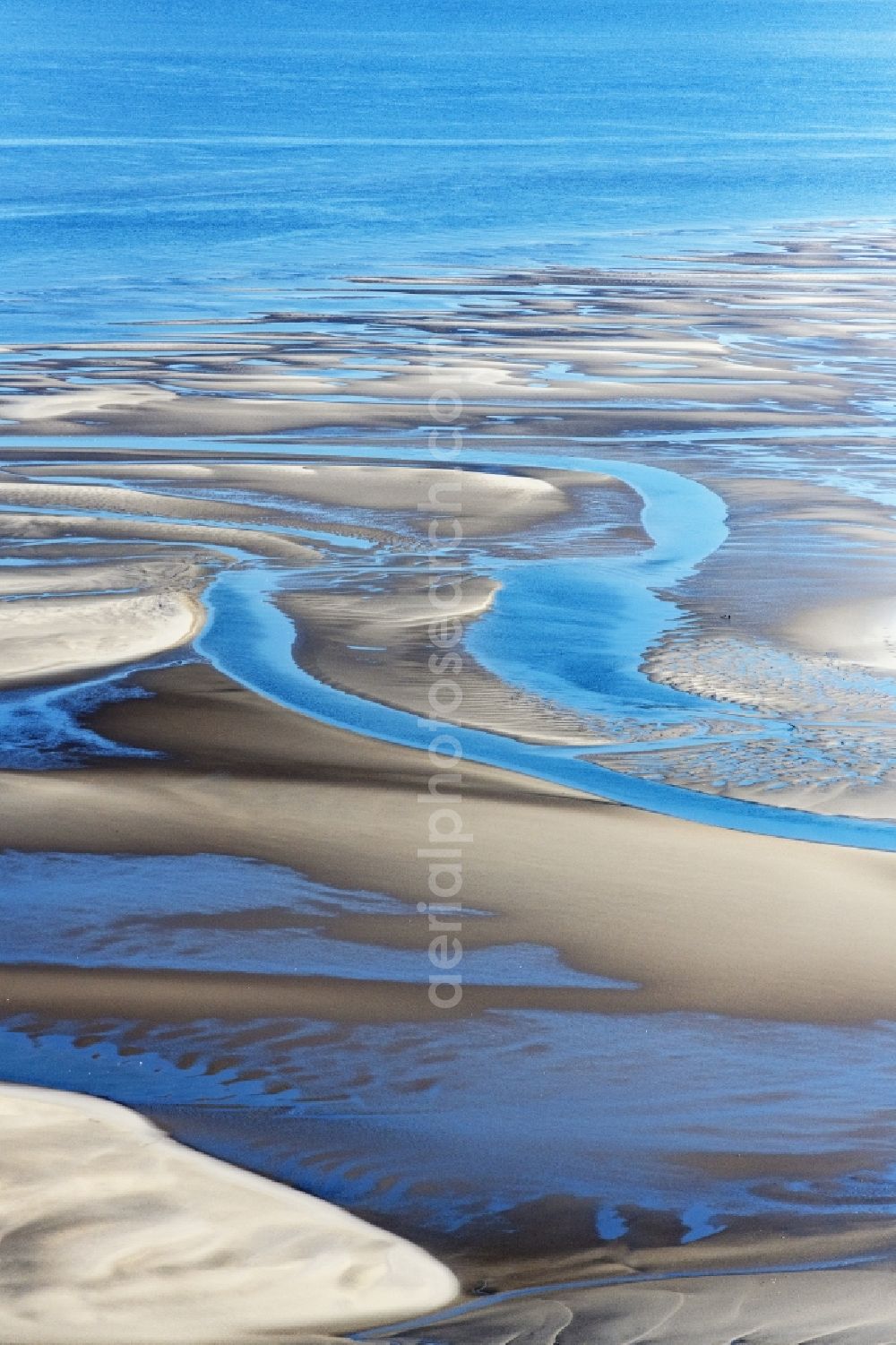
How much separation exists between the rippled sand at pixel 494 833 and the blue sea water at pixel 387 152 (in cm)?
1090

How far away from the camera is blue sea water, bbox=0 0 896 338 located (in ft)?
104

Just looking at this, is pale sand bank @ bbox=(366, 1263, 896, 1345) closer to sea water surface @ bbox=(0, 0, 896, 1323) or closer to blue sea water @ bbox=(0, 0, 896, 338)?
sea water surface @ bbox=(0, 0, 896, 1323)

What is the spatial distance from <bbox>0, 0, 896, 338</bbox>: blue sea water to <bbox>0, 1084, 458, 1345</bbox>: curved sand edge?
1885cm

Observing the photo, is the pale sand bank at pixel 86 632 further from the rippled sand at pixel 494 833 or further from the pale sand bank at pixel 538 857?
the pale sand bank at pixel 538 857

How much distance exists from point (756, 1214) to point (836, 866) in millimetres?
2545

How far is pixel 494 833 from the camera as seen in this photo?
7113 millimetres

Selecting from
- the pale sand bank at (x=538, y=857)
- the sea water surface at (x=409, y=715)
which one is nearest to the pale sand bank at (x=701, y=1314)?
the sea water surface at (x=409, y=715)

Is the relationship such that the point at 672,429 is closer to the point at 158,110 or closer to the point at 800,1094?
the point at 800,1094

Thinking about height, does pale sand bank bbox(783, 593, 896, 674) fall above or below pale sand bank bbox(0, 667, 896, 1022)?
above

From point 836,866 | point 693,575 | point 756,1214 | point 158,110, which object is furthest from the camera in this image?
point 158,110

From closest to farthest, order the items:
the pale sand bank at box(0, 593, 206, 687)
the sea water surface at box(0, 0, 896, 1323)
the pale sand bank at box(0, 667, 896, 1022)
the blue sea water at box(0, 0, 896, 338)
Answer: the sea water surface at box(0, 0, 896, 1323) → the pale sand bank at box(0, 667, 896, 1022) → the pale sand bank at box(0, 593, 206, 687) → the blue sea water at box(0, 0, 896, 338)

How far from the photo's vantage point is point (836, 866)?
692 centimetres

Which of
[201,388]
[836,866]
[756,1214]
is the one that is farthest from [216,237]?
[756,1214]

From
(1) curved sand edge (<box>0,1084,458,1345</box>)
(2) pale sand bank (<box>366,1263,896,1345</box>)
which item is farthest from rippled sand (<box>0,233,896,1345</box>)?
(1) curved sand edge (<box>0,1084,458,1345</box>)
